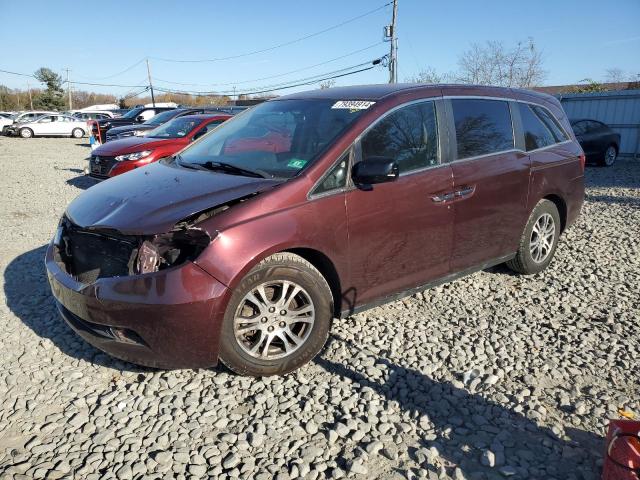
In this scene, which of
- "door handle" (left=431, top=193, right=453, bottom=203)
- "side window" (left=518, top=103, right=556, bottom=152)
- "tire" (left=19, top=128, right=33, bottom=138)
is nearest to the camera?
"door handle" (left=431, top=193, right=453, bottom=203)

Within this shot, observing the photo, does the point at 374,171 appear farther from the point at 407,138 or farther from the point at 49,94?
the point at 49,94

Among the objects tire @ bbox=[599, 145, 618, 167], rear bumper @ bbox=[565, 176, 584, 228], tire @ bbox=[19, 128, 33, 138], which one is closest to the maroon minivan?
rear bumper @ bbox=[565, 176, 584, 228]

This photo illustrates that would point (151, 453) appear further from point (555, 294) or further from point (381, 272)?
point (555, 294)

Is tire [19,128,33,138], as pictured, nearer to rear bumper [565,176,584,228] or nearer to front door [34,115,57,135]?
front door [34,115,57,135]

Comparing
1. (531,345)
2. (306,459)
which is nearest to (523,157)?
(531,345)

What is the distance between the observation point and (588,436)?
8.64 ft

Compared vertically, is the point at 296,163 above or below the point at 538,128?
below

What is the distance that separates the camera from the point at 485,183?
4.04 m

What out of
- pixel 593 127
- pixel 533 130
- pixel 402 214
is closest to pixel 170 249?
pixel 402 214

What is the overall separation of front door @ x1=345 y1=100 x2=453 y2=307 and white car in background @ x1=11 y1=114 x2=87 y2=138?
99.2ft

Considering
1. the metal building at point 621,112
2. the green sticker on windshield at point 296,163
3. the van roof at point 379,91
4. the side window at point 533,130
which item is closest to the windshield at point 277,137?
the green sticker on windshield at point 296,163

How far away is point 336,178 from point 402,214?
0.59m

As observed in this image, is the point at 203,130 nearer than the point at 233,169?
No

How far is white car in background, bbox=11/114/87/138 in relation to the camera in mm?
28719
